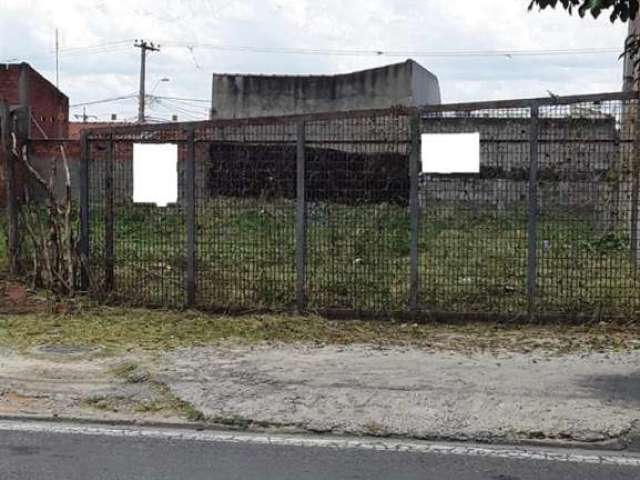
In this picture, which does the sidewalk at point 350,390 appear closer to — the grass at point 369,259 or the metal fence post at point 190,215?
the grass at point 369,259

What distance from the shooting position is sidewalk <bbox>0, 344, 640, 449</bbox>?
21.2 ft

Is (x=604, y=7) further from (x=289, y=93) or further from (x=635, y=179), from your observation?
(x=289, y=93)

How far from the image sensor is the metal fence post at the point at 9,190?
11.7 meters

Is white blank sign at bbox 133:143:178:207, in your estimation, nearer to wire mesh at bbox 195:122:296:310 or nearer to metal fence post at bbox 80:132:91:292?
Result: wire mesh at bbox 195:122:296:310

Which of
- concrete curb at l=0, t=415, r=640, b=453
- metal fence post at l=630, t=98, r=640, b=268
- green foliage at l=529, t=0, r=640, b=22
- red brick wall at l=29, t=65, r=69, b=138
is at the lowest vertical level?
concrete curb at l=0, t=415, r=640, b=453

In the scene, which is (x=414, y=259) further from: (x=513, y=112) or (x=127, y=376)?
(x=127, y=376)

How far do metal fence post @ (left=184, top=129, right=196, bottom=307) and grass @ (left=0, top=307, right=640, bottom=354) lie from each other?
328mm

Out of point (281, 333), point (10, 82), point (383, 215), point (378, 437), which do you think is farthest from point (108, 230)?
point (10, 82)

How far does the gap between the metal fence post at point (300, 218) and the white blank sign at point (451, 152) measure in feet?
4.30

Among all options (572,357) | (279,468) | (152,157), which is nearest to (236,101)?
(152,157)

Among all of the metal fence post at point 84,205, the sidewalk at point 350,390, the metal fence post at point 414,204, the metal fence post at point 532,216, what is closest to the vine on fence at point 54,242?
the metal fence post at point 84,205

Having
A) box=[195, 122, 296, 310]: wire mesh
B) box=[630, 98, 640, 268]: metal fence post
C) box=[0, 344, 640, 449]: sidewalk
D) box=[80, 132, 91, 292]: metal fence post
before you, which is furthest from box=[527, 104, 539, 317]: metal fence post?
box=[80, 132, 91, 292]: metal fence post

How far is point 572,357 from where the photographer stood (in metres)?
8.39

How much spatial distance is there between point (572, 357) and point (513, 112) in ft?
8.68
